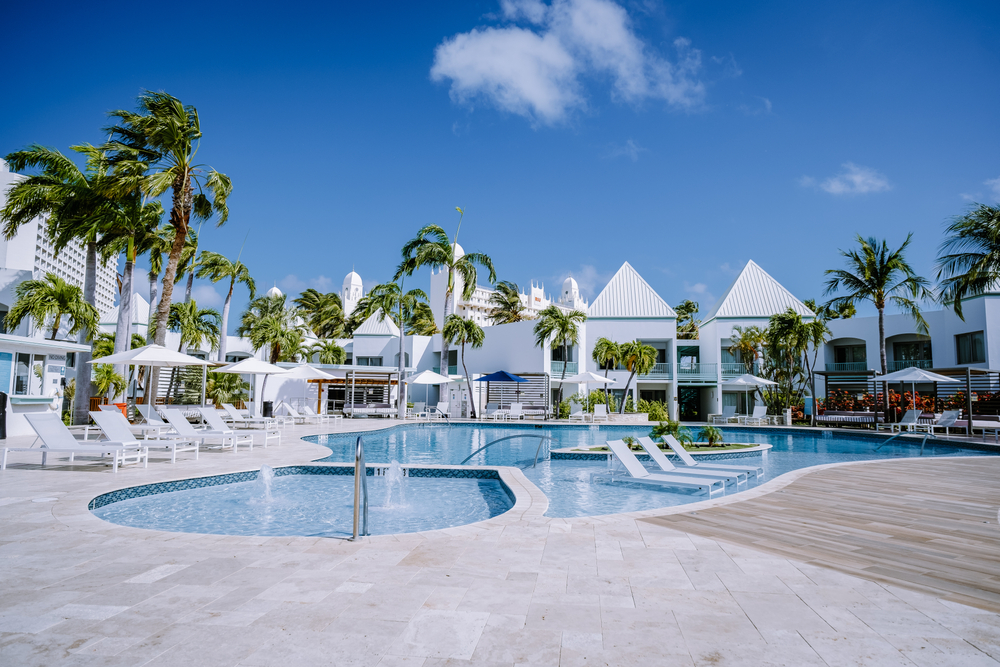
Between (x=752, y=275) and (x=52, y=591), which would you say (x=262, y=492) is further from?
(x=752, y=275)

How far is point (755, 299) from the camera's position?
99.3ft

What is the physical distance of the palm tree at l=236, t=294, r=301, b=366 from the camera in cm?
2945

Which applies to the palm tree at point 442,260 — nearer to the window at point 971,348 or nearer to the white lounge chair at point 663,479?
the white lounge chair at point 663,479

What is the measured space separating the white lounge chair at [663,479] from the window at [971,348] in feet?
72.7

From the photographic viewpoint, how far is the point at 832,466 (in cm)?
911

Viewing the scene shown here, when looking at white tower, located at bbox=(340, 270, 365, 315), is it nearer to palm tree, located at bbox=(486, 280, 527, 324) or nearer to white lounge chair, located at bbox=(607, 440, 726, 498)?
palm tree, located at bbox=(486, 280, 527, 324)

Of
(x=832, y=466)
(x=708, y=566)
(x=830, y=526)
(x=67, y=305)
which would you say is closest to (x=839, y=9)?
(x=832, y=466)

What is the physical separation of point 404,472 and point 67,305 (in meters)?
14.7

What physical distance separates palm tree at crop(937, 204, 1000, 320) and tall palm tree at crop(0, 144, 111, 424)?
25.7 metres

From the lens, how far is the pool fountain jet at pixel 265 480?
8275 millimetres

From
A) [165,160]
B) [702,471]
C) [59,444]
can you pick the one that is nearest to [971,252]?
[702,471]

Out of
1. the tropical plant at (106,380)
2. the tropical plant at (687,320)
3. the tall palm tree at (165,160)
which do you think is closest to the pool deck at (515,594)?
the tall palm tree at (165,160)

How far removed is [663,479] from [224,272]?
83.6 ft

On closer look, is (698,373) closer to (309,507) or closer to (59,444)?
(309,507)
